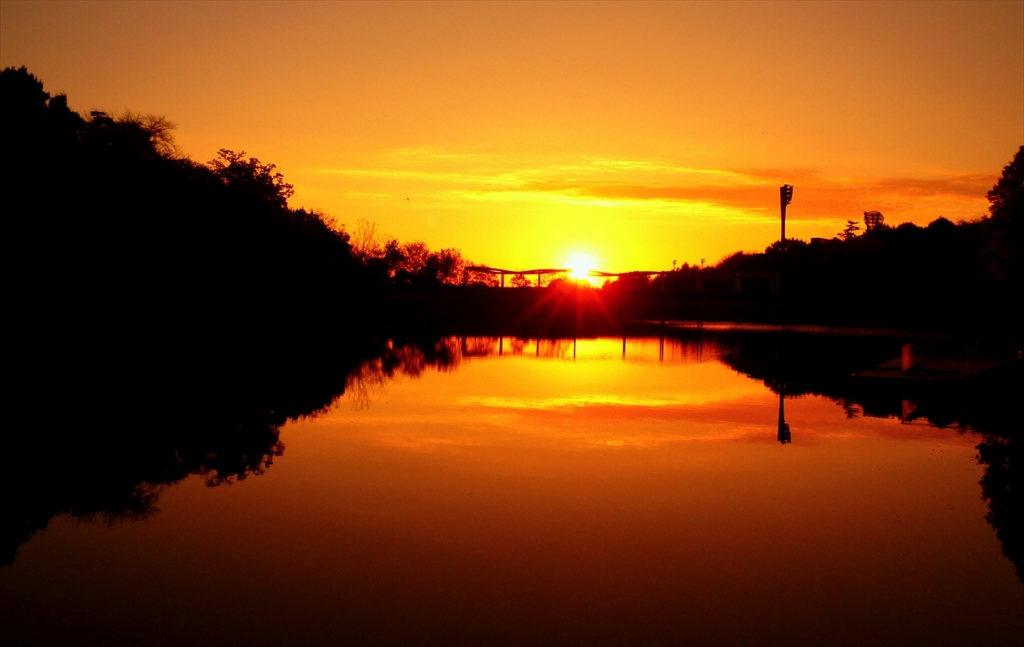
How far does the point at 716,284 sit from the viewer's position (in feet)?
441

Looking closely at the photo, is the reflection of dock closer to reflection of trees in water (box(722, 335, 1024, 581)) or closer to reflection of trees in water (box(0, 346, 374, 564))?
reflection of trees in water (box(722, 335, 1024, 581))

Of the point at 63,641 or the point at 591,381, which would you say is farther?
the point at 591,381

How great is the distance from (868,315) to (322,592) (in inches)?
3012

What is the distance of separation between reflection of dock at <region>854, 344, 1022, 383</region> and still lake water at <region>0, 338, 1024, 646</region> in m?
8.04

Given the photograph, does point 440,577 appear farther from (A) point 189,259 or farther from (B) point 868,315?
(B) point 868,315

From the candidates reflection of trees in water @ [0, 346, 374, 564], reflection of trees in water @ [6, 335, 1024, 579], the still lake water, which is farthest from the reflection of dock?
reflection of trees in water @ [0, 346, 374, 564]

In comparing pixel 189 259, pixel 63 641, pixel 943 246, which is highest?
pixel 943 246

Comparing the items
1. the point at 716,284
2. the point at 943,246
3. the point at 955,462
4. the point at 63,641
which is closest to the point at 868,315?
the point at 943,246

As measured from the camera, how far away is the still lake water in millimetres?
8875

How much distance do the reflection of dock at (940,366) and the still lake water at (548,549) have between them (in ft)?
26.4

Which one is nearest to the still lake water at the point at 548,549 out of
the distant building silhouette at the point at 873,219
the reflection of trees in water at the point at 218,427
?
the reflection of trees in water at the point at 218,427

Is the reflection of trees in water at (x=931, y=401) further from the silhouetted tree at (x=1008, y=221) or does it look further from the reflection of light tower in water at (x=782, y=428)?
the silhouetted tree at (x=1008, y=221)

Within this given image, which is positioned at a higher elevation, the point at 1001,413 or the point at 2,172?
the point at 2,172

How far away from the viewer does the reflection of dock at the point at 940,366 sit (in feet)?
90.6
